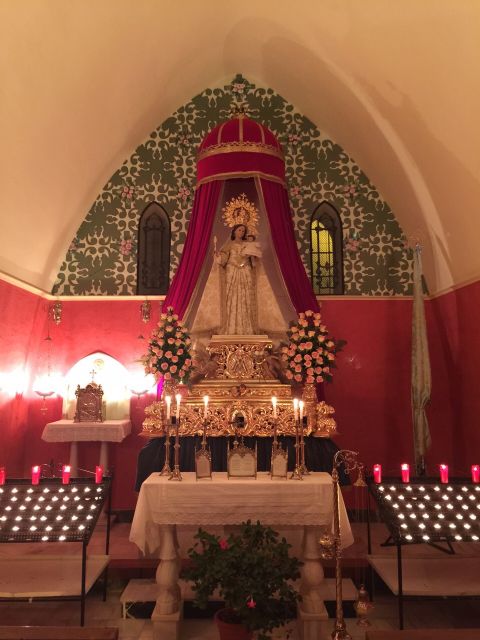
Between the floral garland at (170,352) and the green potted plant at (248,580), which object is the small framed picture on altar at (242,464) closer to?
the green potted plant at (248,580)

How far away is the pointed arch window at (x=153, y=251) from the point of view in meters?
8.51

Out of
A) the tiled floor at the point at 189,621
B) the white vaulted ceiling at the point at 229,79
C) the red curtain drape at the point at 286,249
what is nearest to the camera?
the tiled floor at the point at 189,621

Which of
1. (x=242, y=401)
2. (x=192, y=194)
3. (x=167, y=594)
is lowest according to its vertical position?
(x=167, y=594)

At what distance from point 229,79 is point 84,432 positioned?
6102mm

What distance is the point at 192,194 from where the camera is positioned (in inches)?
340

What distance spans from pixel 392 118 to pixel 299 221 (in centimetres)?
219

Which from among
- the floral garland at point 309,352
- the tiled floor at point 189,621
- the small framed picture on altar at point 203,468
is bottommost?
the tiled floor at point 189,621

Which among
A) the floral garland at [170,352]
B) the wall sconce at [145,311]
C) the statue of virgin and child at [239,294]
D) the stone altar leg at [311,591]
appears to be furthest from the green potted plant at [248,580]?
the wall sconce at [145,311]

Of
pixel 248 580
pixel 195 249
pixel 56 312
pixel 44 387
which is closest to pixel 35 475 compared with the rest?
pixel 248 580

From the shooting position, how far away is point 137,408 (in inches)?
314

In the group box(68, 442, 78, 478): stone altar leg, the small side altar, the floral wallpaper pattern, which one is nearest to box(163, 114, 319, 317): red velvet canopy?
the small side altar

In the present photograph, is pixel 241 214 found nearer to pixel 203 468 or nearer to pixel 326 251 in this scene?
pixel 326 251

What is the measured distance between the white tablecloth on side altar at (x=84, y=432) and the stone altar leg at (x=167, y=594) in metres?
3.16

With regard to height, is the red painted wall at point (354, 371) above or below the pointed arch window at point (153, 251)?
below
